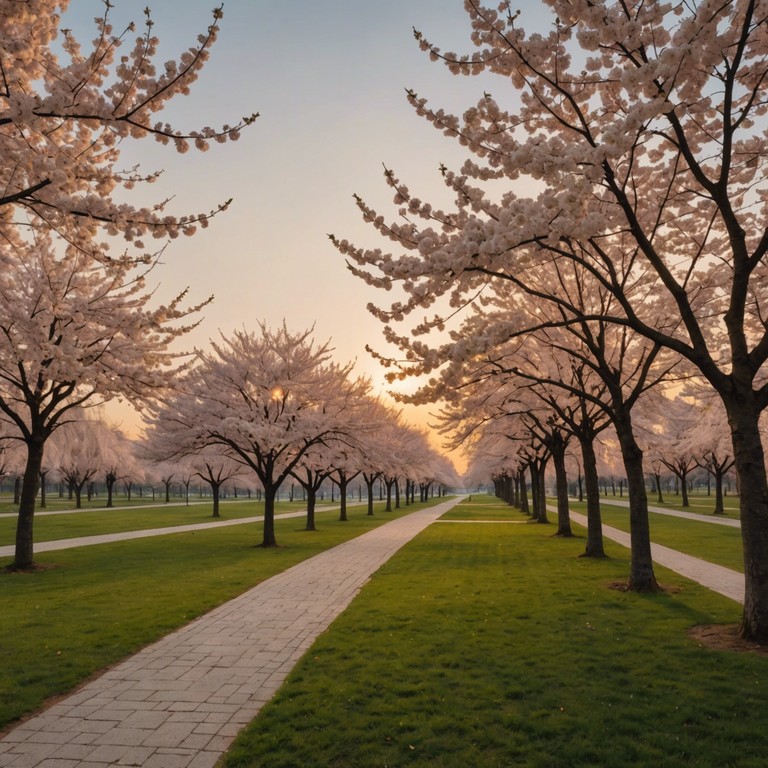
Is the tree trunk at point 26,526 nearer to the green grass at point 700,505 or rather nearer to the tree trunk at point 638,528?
the tree trunk at point 638,528

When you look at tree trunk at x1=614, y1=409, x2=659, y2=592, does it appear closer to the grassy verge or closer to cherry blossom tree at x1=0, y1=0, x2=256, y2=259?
the grassy verge

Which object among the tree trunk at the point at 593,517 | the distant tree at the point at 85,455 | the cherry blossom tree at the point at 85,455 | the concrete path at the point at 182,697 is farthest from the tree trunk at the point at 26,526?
the distant tree at the point at 85,455

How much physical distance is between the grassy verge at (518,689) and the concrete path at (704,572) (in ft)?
3.68

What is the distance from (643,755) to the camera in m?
4.61

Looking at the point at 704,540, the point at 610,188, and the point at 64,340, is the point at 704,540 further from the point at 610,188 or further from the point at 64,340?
the point at 64,340

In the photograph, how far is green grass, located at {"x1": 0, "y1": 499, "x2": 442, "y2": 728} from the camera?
6715mm

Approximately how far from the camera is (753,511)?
7574 mm

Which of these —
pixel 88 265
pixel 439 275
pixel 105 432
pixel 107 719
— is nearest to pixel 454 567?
pixel 439 275

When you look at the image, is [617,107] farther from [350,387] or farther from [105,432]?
[105,432]

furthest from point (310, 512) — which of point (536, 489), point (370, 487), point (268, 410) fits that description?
point (536, 489)

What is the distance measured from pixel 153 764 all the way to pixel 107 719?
49.3 inches

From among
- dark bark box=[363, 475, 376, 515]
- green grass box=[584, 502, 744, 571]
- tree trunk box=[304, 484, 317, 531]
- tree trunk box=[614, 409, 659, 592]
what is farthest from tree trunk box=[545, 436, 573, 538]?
dark bark box=[363, 475, 376, 515]

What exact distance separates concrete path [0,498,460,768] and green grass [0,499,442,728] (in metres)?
0.46

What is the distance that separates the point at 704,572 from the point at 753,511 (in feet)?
24.9
